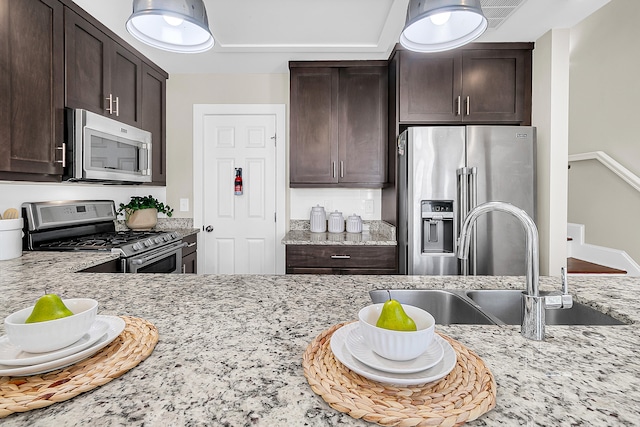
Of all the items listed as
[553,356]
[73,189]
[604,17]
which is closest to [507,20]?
→ [604,17]

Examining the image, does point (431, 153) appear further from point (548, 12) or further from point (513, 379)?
point (513, 379)

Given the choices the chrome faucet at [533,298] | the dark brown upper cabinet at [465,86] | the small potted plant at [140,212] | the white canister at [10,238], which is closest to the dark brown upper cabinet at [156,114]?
the small potted plant at [140,212]

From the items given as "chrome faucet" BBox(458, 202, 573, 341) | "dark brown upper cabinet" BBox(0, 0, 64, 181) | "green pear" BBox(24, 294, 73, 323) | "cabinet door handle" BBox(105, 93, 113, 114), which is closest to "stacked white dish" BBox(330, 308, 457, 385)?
"chrome faucet" BBox(458, 202, 573, 341)

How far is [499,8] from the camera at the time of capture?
2.12 m

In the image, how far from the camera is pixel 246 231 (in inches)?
134

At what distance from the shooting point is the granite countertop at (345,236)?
272cm

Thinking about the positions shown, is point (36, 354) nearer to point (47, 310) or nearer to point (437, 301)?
point (47, 310)

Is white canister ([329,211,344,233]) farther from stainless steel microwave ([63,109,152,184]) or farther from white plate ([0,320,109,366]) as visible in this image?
white plate ([0,320,109,366])

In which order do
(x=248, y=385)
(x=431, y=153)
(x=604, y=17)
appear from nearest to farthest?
(x=248, y=385)
(x=431, y=153)
(x=604, y=17)

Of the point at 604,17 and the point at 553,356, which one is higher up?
the point at 604,17

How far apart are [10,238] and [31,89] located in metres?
0.81

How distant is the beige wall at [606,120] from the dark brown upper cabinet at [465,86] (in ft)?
4.07

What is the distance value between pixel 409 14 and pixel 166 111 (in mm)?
2900

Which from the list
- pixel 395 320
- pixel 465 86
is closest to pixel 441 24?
pixel 395 320
